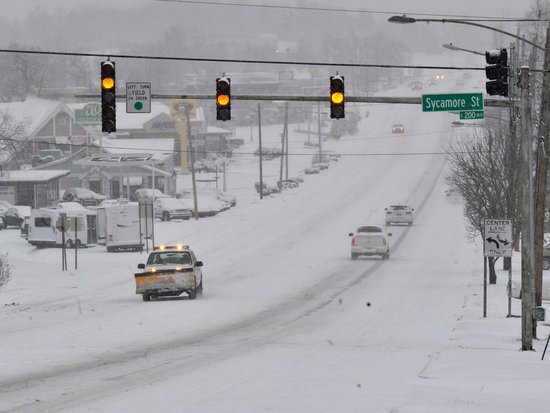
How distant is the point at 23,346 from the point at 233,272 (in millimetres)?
28906

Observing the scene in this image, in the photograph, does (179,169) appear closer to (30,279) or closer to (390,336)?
(30,279)

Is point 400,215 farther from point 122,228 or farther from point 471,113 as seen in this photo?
point 471,113

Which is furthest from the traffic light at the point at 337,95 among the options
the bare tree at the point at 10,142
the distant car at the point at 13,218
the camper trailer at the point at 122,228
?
the distant car at the point at 13,218

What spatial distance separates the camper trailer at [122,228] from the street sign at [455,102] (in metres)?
41.0

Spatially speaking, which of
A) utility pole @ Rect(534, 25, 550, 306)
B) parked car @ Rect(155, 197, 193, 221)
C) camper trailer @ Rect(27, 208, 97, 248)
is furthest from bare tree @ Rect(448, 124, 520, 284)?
parked car @ Rect(155, 197, 193, 221)

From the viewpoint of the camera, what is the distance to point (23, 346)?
2633cm

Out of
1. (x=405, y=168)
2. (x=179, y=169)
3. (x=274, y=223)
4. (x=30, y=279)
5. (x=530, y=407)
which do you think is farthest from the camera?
(x=179, y=169)

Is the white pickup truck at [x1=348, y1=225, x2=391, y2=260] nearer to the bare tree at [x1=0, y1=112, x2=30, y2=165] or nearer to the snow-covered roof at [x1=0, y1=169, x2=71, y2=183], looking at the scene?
the bare tree at [x1=0, y1=112, x2=30, y2=165]

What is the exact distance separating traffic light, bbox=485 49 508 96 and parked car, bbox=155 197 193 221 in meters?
62.0

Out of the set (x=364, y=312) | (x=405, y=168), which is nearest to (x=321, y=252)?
(x=364, y=312)

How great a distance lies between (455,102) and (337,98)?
2763 millimetres

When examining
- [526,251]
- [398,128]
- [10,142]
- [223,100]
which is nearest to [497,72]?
[526,251]

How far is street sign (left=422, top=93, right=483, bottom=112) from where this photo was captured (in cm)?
2738

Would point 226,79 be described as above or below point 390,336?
above
